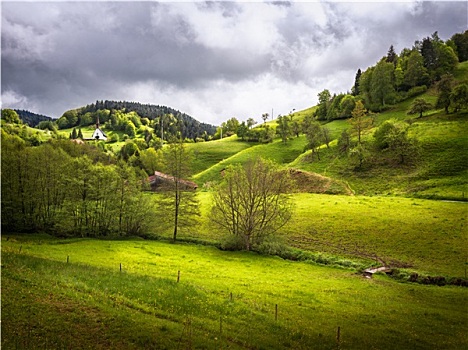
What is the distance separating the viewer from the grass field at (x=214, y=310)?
620 inches

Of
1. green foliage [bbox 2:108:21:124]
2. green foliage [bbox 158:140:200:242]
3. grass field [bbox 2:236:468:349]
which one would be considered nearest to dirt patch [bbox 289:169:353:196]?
green foliage [bbox 158:140:200:242]

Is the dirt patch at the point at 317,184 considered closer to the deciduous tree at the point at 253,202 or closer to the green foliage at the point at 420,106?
the deciduous tree at the point at 253,202

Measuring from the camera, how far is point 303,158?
10212cm

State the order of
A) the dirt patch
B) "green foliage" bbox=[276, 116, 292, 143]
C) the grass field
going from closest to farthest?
the grass field
the dirt patch
"green foliage" bbox=[276, 116, 292, 143]

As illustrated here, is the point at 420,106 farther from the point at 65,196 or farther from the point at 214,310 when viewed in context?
the point at 214,310

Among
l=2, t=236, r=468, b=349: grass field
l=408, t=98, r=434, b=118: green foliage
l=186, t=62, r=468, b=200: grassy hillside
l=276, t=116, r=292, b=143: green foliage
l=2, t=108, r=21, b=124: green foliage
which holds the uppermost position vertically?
l=2, t=108, r=21, b=124: green foliage

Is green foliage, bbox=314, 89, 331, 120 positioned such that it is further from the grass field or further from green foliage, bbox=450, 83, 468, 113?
the grass field

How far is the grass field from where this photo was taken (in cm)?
1575

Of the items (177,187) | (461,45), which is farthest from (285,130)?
(461,45)

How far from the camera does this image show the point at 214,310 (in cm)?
2070

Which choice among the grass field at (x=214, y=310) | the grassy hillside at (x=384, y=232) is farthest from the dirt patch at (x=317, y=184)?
the grass field at (x=214, y=310)

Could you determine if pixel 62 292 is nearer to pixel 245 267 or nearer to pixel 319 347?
pixel 319 347

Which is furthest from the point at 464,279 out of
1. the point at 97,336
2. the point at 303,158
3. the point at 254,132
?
the point at 254,132

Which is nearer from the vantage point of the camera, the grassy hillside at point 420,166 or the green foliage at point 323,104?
the grassy hillside at point 420,166
